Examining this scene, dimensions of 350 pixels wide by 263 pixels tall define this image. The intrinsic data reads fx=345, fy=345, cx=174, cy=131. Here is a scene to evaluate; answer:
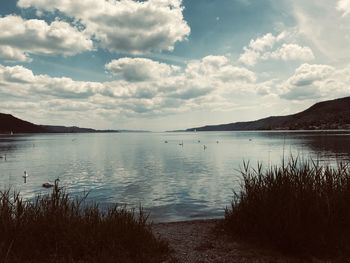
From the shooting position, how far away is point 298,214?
31.5ft

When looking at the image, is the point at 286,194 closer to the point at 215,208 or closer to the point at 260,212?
the point at 260,212

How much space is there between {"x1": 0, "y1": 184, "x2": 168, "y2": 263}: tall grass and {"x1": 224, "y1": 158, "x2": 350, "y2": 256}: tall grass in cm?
297

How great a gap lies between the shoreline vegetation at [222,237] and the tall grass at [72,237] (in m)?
0.02

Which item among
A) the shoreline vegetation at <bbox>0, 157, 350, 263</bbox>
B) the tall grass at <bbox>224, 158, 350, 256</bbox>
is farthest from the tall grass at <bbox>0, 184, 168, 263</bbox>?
the tall grass at <bbox>224, 158, 350, 256</bbox>

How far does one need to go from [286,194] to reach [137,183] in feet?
78.2

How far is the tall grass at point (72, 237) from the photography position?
8.53 meters

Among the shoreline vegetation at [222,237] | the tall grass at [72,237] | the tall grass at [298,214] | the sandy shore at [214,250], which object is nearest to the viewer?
the tall grass at [72,237]

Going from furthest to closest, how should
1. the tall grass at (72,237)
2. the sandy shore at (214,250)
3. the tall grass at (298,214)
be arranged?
1. the tall grass at (298,214)
2. the sandy shore at (214,250)
3. the tall grass at (72,237)

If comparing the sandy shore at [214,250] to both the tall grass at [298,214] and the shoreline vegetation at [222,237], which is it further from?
the tall grass at [298,214]

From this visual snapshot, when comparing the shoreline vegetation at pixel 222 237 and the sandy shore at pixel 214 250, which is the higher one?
the shoreline vegetation at pixel 222 237

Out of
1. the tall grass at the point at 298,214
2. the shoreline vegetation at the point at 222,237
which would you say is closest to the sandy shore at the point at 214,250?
the shoreline vegetation at the point at 222,237

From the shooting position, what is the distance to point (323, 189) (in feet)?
35.3

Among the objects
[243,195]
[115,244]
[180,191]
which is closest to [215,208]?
[180,191]

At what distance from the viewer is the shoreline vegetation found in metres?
8.78
